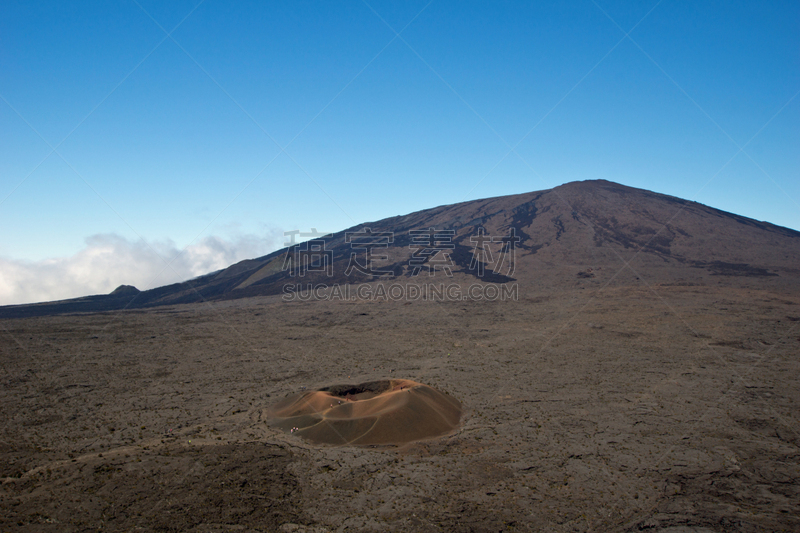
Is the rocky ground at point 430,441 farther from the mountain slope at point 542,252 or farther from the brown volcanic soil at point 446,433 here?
the mountain slope at point 542,252

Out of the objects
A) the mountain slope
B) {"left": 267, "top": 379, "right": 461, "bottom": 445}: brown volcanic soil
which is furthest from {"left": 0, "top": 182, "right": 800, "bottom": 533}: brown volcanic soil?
the mountain slope

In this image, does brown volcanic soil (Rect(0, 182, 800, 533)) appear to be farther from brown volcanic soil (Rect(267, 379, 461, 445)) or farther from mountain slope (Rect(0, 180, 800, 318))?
mountain slope (Rect(0, 180, 800, 318))

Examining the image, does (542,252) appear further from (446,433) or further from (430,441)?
(430,441)

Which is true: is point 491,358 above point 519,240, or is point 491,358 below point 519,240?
below

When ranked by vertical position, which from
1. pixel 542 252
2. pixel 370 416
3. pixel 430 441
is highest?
pixel 542 252

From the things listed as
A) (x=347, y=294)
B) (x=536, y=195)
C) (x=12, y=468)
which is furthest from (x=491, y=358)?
(x=536, y=195)

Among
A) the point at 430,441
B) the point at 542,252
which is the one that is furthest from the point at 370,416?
the point at 542,252

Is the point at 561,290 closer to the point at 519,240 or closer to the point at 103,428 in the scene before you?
the point at 519,240

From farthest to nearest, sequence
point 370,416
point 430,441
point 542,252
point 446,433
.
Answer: point 542,252
point 370,416
point 446,433
point 430,441
